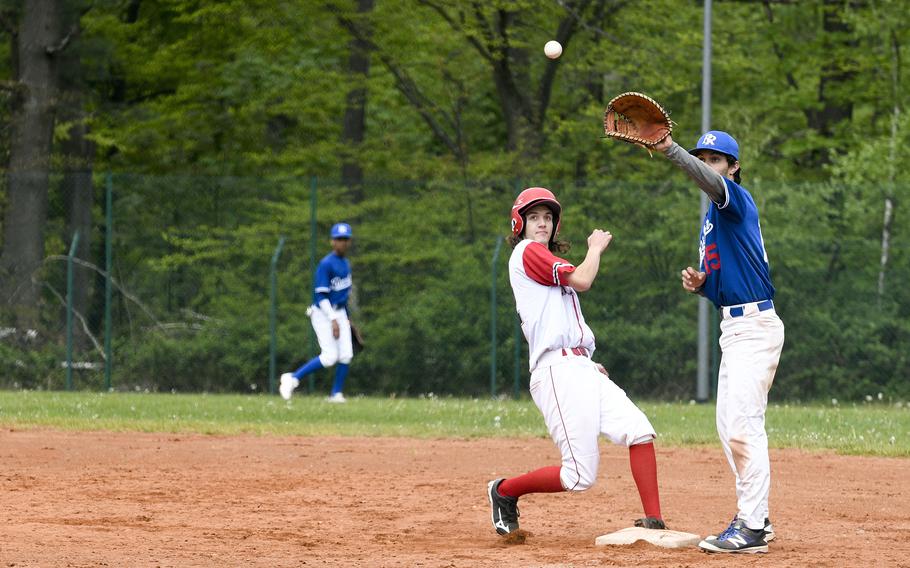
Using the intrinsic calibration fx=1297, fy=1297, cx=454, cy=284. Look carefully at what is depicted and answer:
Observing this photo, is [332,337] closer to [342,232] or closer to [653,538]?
[342,232]

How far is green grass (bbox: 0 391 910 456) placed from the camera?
41.9ft

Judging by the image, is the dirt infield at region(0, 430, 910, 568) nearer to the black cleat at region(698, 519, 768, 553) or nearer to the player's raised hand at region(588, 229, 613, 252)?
the black cleat at region(698, 519, 768, 553)

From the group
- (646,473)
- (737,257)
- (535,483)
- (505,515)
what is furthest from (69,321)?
(737,257)

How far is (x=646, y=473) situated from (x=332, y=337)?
10.2 metres

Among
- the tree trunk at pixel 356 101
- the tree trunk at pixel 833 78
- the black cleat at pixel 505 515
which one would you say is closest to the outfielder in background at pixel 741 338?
the black cleat at pixel 505 515

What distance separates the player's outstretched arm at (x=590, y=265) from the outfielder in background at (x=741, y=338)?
52 cm

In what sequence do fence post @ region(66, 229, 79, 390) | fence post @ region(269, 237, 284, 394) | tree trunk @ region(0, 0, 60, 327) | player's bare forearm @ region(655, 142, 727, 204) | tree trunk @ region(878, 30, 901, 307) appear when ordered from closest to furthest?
player's bare forearm @ region(655, 142, 727, 204), tree trunk @ region(878, 30, 901, 307), fence post @ region(66, 229, 79, 390), fence post @ region(269, 237, 284, 394), tree trunk @ region(0, 0, 60, 327)

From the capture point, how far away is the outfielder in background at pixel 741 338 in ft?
21.2

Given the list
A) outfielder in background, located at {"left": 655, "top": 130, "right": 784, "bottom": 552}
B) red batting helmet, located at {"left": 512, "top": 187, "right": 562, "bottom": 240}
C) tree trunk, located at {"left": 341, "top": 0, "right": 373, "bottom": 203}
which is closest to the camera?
outfielder in background, located at {"left": 655, "top": 130, "right": 784, "bottom": 552}

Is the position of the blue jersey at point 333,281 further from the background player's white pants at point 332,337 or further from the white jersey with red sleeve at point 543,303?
the white jersey with red sleeve at point 543,303

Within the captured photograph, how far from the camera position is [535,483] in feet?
22.4

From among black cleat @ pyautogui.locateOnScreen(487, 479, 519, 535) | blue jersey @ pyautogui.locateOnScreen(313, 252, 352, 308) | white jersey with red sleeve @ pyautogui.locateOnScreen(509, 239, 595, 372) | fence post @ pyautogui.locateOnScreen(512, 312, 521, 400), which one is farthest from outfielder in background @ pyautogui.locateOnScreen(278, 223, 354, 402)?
white jersey with red sleeve @ pyautogui.locateOnScreen(509, 239, 595, 372)

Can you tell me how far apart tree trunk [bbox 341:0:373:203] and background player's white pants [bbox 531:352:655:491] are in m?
17.7

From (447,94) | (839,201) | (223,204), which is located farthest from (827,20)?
(223,204)
